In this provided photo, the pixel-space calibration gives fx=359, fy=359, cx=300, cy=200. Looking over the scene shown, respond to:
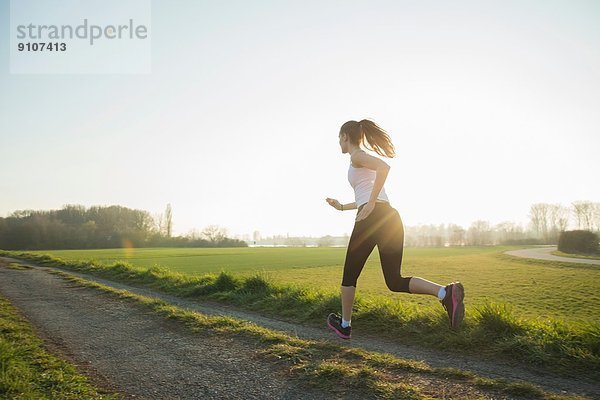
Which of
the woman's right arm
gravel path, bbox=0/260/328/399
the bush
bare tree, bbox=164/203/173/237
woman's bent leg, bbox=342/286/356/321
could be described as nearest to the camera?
gravel path, bbox=0/260/328/399

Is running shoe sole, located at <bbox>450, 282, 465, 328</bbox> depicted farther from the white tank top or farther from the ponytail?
the ponytail

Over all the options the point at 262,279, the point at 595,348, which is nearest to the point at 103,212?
the point at 262,279

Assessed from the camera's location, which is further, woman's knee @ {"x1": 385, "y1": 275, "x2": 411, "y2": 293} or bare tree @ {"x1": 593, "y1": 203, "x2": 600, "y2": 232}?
bare tree @ {"x1": 593, "y1": 203, "x2": 600, "y2": 232}

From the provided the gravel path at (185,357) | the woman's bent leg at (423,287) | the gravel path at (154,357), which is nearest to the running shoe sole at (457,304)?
the woman's bent leg at (423,287)

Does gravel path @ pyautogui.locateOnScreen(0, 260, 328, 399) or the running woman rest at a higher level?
the running woman

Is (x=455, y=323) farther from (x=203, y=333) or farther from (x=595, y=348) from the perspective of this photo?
(x=203, y=333)

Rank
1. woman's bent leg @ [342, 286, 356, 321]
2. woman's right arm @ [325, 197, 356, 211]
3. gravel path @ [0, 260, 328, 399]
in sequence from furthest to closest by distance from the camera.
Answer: woman's right arm @ [325, 197, 356, 211] → woman's bent leg @ [342, 286, 356, 321] → gravel path @ [0, 260, 328, 399]

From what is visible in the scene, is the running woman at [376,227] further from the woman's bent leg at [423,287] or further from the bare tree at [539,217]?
the bare tree at [539,217]

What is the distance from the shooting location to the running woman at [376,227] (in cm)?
413

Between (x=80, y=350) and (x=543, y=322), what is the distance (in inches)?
238

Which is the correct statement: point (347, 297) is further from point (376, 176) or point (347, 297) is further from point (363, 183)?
point (376, 176)

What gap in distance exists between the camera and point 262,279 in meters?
8.83

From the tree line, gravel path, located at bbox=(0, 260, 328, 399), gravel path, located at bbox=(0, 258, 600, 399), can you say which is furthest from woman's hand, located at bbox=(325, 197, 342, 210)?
the tree line

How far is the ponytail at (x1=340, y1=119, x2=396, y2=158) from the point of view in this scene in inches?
177
